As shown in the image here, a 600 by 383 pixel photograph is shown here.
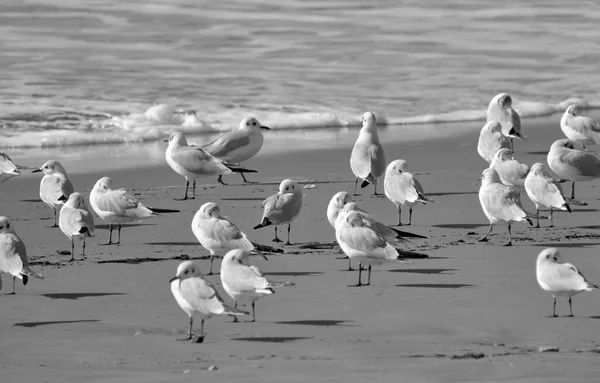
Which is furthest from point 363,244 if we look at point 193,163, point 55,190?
point 193,163

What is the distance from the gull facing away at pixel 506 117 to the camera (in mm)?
16938

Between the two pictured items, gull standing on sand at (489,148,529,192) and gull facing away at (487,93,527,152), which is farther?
gull facing away at (487,93,527,152)

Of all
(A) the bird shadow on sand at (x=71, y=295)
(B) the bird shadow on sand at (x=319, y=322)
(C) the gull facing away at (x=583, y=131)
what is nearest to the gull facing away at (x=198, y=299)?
(B) the bird shadow on sand at (x=319, y=322)

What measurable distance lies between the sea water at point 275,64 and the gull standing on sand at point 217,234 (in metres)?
7.61

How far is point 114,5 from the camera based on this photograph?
107ft

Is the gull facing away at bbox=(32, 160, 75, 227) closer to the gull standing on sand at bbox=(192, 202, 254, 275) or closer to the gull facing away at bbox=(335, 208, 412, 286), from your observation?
the gull standing on sand at bbox=(192, 202, 254, 275)

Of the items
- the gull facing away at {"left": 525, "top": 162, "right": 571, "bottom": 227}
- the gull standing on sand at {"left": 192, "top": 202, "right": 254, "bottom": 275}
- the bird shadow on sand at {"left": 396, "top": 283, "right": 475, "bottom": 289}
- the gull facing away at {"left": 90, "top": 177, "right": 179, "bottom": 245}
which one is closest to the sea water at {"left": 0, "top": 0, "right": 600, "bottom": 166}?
the gull facing away at {"left": 90, "top": 177, "right": 179, "bottom": 245}

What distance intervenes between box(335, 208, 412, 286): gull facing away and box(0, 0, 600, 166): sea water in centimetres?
845

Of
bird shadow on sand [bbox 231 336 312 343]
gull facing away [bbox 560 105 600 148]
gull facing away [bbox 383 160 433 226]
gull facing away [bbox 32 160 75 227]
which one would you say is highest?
gull facing away [bbox 560 105 600 148]

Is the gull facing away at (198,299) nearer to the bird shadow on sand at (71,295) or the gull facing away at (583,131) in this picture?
the bird shadow on sand at (71,295)

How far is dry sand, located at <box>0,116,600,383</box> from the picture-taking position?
7.14 m

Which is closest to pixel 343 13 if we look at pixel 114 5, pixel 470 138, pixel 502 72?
pixel 114 5

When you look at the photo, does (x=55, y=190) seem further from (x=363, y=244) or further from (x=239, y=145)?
(x=363, y=244)

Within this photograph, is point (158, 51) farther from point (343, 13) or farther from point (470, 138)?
point (470, 138)
